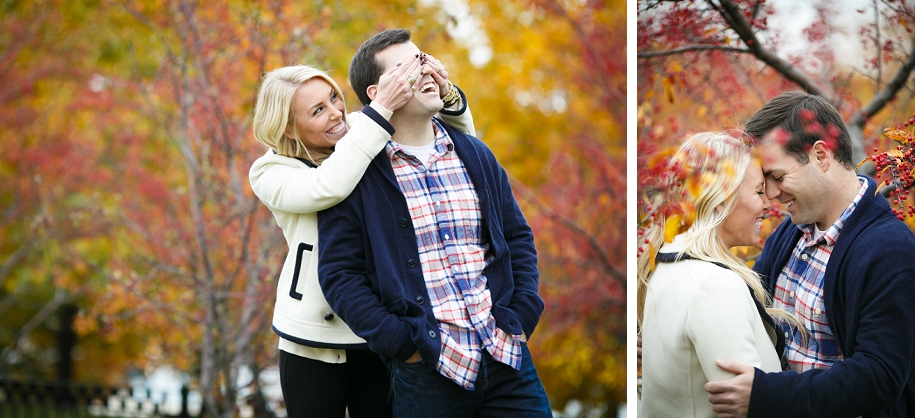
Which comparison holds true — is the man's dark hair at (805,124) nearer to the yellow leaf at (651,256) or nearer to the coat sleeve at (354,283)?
the yellow leaf at (651,256)

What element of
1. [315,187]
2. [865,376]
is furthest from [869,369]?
[315,187]

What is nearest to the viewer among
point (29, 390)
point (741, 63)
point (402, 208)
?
point (402, 208)

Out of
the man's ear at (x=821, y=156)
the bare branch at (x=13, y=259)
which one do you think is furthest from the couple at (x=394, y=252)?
the bare branch at (x=13, y=259)

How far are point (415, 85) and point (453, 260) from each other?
0.49 m

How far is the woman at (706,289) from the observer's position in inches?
77.3

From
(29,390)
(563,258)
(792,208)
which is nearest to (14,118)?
(29,390)

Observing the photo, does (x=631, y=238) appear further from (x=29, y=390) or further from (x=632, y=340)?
(x=29, y=390)

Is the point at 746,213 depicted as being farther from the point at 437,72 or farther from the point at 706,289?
the point at 437,72

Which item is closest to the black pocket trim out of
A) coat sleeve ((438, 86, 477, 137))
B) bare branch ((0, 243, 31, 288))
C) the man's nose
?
coat sleeve ((438, 86, 477, 137))

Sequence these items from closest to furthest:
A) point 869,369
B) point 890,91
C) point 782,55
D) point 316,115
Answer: point 869,369 < point 316,115 < point 890,91 < point 782,55

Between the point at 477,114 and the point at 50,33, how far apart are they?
4.15 meters

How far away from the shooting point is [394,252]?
6.48 feet

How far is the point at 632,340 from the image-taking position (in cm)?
225

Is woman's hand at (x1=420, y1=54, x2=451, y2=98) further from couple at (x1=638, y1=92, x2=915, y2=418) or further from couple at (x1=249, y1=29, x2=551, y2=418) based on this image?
couple at (x1=638, y1=92, x2=915, y2=418)
